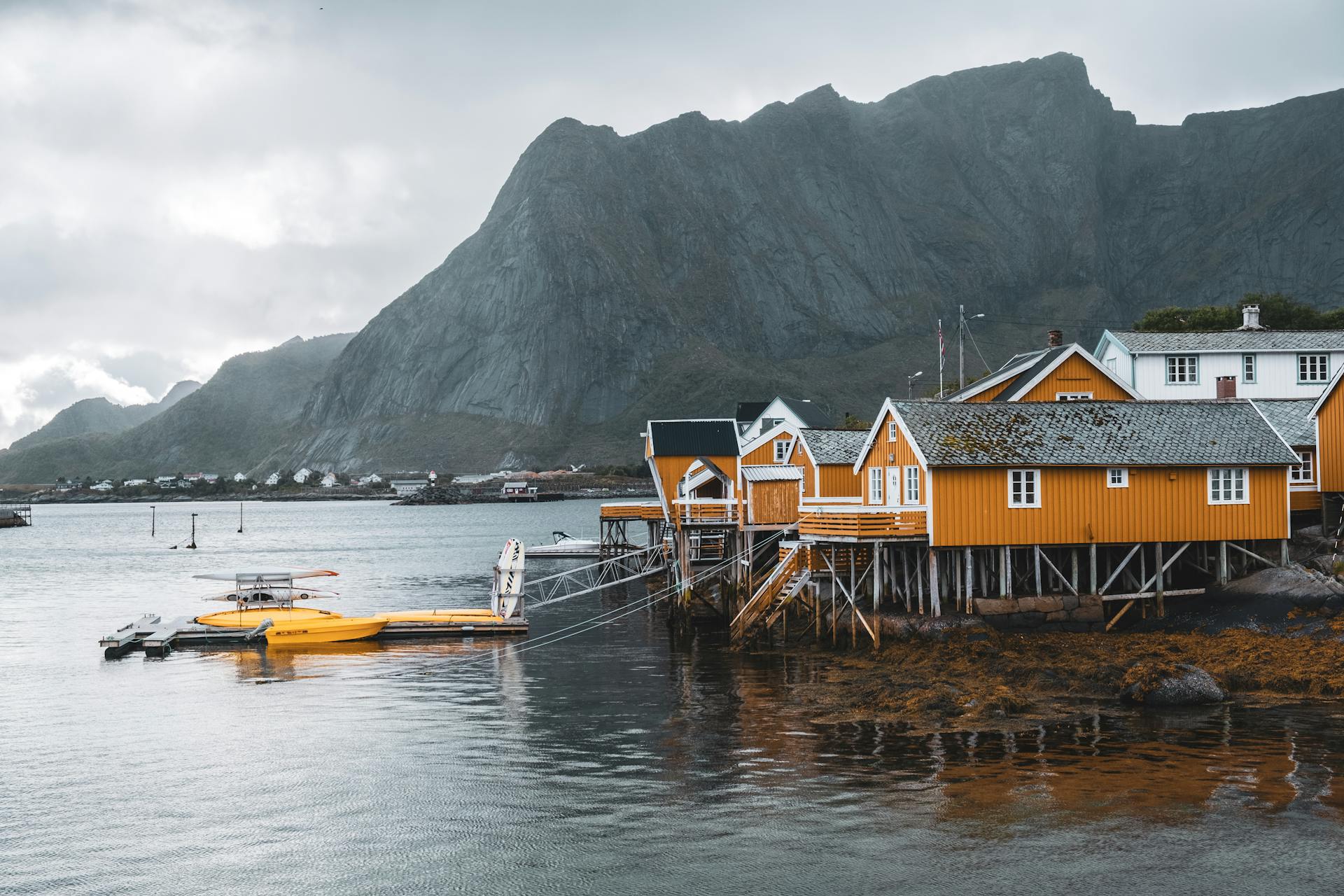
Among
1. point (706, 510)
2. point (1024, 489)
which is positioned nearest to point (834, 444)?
point (706, 510)

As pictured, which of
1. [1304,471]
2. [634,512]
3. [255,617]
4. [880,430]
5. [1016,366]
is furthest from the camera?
[634,512]

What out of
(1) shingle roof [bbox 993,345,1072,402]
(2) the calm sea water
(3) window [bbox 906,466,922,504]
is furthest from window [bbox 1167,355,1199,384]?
(2) the calm sea water

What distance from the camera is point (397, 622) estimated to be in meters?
54.3

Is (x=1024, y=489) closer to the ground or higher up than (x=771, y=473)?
closer to the ground

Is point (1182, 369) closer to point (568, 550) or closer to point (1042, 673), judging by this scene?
point (1042, 673)

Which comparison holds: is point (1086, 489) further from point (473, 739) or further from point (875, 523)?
point (473, 739)

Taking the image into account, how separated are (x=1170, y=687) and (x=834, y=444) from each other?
25153 millimetres

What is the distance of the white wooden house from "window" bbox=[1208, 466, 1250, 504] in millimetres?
17340

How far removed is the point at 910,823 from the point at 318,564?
9689 cm

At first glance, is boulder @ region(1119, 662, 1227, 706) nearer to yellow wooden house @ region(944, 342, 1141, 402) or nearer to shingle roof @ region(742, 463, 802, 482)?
shingle roof @ region(742, 463, 802, 482)

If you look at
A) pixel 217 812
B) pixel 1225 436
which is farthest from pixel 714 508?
pixel 217 812

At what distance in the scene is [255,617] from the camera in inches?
2179

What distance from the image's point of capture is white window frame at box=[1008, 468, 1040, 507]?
4266 cm

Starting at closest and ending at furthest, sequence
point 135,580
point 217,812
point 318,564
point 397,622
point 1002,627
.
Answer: point 217,812 < point 1002,627 < point 397,622 < point 135,580 < point 318,564
